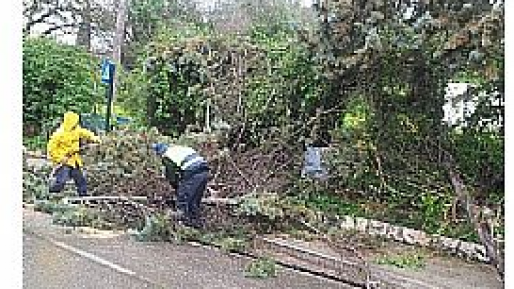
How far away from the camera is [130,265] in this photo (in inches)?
116

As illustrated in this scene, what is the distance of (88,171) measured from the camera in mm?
3754

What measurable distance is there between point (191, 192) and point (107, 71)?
174 centimetres

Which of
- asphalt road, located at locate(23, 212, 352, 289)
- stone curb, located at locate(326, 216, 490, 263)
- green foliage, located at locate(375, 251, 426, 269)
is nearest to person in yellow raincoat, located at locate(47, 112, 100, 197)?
asphalt road, located at locate(23, 212, 352, 289)

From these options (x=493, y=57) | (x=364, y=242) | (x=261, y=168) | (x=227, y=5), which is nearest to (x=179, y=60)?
(x=227, y=5)

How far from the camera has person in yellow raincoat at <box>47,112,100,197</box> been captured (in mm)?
3760

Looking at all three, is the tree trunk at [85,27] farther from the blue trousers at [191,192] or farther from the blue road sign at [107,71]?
the blue trousers at [191,192]

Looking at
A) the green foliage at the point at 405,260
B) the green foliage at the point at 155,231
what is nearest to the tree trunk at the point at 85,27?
the green foliage at the point at 155,231

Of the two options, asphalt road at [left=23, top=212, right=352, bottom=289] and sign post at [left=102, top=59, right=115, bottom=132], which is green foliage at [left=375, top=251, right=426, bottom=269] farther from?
sign post at [left=102, top=59, right=115, bottom=132]

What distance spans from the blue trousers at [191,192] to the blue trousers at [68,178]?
0.60 metres

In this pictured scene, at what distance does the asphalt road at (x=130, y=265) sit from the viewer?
106 inches

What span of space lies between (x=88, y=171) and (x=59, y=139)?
1.02ft

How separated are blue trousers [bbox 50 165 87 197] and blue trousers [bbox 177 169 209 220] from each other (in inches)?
23.6
